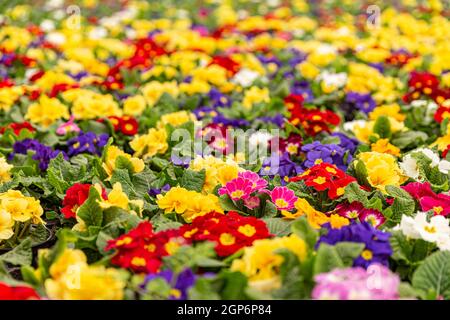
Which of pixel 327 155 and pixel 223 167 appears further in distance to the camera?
pixel 327 155

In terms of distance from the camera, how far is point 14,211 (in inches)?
120

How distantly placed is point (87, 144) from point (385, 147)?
5.93ft

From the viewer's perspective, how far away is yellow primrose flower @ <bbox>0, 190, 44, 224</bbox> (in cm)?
301

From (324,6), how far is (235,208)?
813 cm

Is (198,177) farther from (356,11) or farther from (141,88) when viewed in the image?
(356,11)

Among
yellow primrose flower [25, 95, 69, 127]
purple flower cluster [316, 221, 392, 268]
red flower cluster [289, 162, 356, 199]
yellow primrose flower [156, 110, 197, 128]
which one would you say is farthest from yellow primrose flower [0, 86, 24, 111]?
purple flower cluster [316, 221, 392, 268]

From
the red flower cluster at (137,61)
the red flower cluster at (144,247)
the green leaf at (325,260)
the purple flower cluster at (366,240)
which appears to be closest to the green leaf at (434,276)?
the purple flower cluster at (366,240)

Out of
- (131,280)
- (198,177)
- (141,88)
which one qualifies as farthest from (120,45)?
(131,280)

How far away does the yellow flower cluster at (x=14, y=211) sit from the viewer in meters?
2.95

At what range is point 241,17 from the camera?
963 centimetres

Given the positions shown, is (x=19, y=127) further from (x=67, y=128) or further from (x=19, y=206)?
(x=19, y=206)

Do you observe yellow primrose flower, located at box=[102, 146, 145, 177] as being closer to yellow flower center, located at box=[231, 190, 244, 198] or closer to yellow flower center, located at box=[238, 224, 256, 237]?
yellow flower center, located at box=[231, 190, 244, 198]

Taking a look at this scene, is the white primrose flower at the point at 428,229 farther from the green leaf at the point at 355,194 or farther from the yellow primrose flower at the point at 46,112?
the yellow primrose flower at the point at 46,112

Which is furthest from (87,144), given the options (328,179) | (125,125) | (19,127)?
(328,179)
